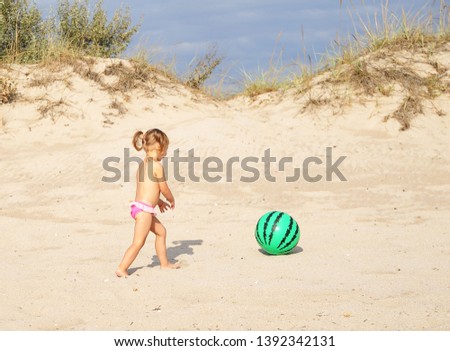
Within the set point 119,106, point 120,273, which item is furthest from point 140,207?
point 119,106

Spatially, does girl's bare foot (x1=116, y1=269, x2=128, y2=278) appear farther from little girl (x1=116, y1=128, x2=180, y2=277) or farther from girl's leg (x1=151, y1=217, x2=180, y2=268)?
girl's leg (x1=151, y1=217, x2=180, y2=268)

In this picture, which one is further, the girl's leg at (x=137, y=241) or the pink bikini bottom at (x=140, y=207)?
the pink bikini bottom at (x=140, y=207)

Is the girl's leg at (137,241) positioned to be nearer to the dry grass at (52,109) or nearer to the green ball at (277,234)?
the green ball at (277,234)

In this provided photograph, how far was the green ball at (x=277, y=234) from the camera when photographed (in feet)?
20.0

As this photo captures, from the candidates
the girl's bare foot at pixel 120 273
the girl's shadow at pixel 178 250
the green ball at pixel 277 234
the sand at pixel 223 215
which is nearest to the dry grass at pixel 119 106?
the sand at pixel 223 215

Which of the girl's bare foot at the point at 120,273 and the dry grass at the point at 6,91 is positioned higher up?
the dry grass at the point at 6,91

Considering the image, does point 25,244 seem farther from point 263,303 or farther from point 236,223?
point 263,303

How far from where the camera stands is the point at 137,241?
5.62 meters

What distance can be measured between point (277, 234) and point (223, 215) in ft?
7.55

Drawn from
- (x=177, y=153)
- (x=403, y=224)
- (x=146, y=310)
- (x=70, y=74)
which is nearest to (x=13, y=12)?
(x=70, y=74)

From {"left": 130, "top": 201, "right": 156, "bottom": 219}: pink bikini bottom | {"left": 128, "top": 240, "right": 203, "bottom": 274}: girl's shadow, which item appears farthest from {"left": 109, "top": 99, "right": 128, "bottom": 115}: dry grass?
{"left": 130, "top": 201, "right": 156, "bottom": 219}: pink bikini bottom

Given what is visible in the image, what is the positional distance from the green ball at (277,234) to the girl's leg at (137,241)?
1.10m

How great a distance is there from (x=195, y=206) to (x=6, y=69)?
6271 mm

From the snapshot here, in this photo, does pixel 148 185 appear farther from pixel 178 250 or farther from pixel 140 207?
pixel 178 250
